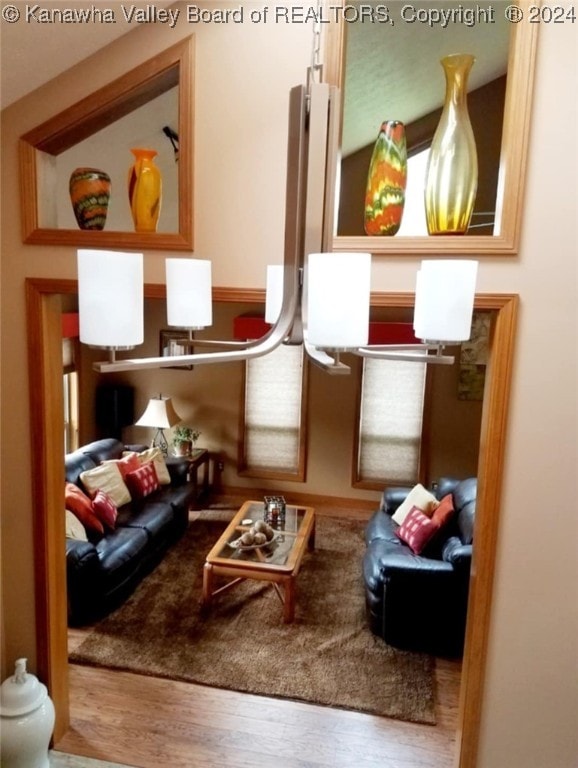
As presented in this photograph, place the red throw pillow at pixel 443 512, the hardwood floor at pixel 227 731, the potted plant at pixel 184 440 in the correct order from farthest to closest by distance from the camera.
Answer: the potted plant at pixel 184 440 < the red throw pillow at pixel 443 512 < the hardwood floor at pixel 227 731

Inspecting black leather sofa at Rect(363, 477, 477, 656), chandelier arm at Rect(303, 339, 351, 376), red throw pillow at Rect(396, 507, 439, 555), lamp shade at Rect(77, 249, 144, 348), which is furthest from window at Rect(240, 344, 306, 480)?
lamp shade at Rect(77, 249, 144, 348)

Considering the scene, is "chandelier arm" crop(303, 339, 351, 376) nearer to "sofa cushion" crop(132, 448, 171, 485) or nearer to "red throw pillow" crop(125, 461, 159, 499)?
"red throw pillow" crop(125, 461, 159, 499)

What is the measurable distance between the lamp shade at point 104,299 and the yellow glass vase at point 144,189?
932 mm

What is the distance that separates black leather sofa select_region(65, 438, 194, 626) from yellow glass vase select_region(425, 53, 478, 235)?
3.22 meters

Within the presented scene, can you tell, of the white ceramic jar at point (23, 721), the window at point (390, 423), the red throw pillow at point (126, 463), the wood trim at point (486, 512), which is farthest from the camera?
the window at point (390, 423)

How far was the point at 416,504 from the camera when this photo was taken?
4.75m

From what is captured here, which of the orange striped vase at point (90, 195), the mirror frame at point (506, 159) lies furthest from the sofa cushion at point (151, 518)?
the mirror frame at point (506, 159)

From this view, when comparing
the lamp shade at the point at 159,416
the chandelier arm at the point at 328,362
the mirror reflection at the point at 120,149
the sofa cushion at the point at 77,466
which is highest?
the mirror reflection at the point at 120,149

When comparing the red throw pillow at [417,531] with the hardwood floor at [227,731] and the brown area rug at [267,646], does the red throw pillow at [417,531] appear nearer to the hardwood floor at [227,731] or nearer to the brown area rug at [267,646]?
the brown area rug at [267,646]

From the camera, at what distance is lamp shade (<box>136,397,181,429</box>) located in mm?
6172

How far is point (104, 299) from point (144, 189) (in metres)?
1.14

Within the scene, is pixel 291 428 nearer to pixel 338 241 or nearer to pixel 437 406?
pixel 437 406

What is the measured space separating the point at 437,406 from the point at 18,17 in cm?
514

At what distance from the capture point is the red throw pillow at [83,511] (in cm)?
435
